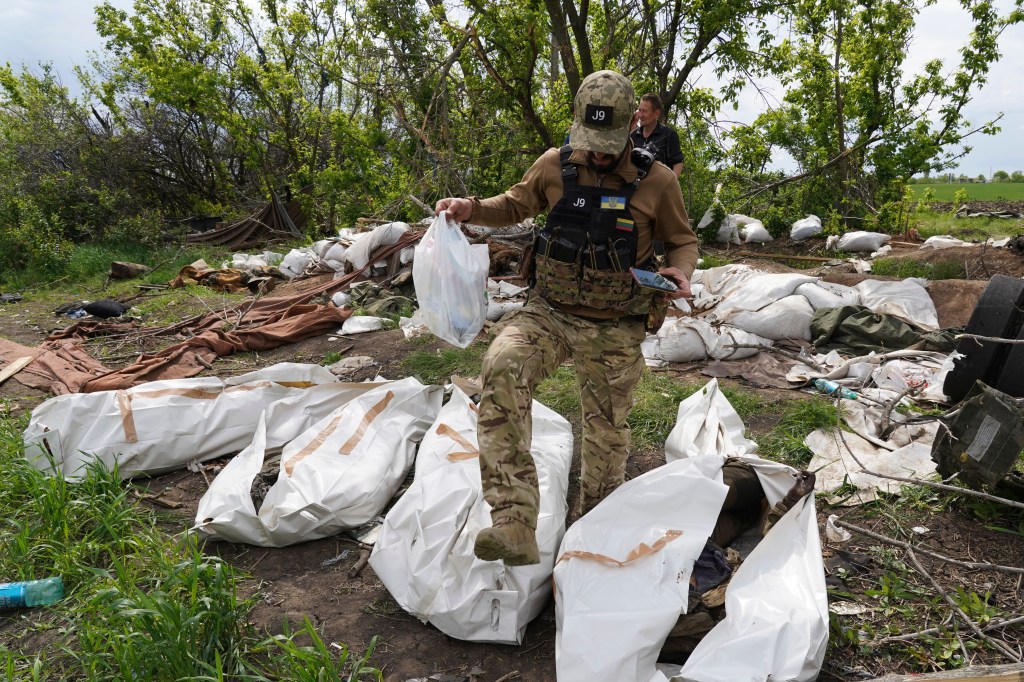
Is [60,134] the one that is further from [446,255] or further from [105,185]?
[446,255]

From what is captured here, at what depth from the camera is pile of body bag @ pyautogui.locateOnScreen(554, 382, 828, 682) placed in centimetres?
155

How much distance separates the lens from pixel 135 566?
7.58ft

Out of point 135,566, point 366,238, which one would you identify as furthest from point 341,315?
point 135,566

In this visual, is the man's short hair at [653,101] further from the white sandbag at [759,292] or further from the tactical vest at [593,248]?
the tactical vest at [593,248]

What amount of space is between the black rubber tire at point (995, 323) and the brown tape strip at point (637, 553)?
1701 mm

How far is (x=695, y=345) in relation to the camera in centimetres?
432

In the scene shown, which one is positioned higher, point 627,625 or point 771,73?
point 771,73

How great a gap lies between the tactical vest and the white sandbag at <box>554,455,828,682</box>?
0.65 meters

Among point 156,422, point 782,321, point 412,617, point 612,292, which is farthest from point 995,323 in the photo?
point 156,422

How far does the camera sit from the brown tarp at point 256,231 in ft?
36.0

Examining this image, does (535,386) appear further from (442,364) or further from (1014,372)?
(442,364)

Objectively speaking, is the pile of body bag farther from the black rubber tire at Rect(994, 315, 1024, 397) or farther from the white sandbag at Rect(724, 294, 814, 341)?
the white sandbag at Rect(724, 294, 814, 341)

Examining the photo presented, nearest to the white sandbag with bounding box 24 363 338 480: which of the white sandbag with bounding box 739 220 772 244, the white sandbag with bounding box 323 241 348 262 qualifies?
the white sandbag with bounding box 323 241 348 262

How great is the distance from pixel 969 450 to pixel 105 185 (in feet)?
43.5
